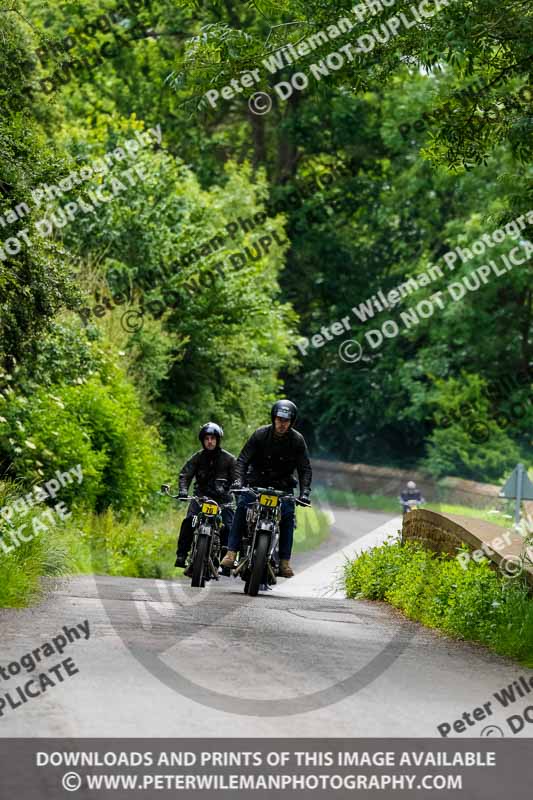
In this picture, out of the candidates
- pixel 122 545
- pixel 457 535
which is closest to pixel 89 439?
pixel 122 545

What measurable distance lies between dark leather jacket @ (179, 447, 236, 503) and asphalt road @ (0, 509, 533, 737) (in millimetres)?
2762

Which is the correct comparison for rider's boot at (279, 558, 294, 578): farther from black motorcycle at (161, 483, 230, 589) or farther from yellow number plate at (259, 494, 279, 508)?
black motorcycle at (161, 483, 230, 589)

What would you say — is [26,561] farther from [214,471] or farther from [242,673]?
[242,673]

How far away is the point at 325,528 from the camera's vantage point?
123ft

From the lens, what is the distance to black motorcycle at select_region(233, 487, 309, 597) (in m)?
13.6

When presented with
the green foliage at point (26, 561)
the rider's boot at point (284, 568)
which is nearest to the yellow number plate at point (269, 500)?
the rider's boot at point (284, 568)

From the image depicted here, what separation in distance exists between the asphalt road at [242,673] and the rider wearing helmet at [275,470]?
3.58ft

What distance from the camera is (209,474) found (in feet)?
51.7

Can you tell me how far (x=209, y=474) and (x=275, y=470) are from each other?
5.98ft

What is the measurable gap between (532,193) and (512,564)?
395 cm

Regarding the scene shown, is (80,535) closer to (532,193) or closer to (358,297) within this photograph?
(532,193)

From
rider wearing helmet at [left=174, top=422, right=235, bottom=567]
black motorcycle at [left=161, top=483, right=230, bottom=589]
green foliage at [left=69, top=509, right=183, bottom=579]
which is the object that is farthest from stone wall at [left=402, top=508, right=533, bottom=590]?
green foliage at [left=69, top=509, right=183, bottom=579]

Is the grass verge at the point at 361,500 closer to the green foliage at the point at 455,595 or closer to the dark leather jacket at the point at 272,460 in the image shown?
the green foliage at the point at 455,595
